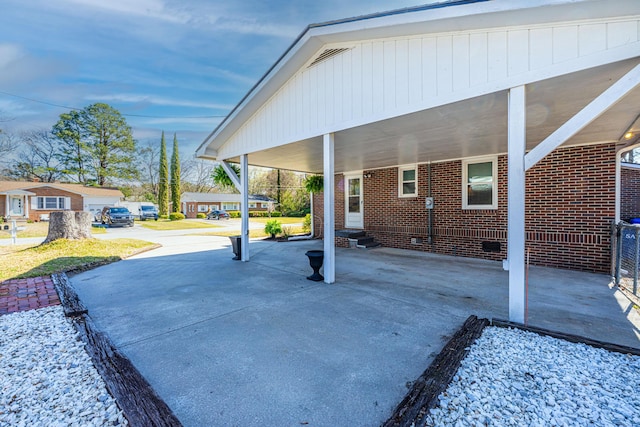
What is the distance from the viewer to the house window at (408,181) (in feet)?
29.6

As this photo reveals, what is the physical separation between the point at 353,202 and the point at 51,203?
31.5m

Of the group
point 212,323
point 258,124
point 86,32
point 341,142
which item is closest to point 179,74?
point 86,32

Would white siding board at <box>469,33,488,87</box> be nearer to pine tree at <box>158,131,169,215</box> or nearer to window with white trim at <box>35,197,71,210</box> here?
pine tree at <box>158,131,169,215</box>

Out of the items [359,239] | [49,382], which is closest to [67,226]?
[49,382]

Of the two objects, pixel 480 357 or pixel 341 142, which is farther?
pixel 341 142

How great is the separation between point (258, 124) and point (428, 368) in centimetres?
602

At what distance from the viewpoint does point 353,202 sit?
10875 millimetres

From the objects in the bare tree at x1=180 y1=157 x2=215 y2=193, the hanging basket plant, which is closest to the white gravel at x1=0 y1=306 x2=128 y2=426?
the hanging basket plant

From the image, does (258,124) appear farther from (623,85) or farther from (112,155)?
(112,155)

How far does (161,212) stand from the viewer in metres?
32.4

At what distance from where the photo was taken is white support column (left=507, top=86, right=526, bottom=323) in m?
3.21

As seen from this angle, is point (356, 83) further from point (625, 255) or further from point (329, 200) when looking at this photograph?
point (625, 255)

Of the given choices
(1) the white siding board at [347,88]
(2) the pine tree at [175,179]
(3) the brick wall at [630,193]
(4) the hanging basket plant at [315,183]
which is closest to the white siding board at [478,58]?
(1) the white siding board at [347,88]

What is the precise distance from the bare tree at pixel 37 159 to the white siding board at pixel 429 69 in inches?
1592
